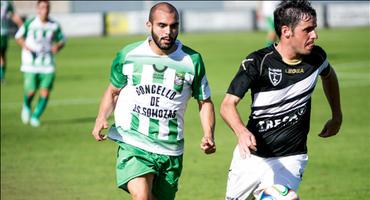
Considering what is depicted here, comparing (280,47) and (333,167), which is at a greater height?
(280,47)

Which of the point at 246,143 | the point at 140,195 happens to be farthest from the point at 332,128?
the point at 140,195

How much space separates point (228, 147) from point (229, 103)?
27.2 ft

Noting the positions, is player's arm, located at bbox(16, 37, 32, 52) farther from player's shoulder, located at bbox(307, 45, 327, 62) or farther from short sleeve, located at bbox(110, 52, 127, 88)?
player's shoulder, located at bbox(307, 45, 327, 62)

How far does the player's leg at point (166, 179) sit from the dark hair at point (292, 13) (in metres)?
1.66

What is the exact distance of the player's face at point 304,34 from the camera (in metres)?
8.12

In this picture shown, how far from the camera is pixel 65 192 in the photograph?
497 inches

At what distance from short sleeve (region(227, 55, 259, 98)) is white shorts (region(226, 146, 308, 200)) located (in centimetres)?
60

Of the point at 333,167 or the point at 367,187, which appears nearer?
the point at 367,187

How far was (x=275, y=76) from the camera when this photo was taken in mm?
8141

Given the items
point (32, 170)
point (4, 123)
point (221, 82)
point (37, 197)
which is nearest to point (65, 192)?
point (37, 197)

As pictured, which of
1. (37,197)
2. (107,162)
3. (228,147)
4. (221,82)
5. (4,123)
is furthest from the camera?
(221,82)

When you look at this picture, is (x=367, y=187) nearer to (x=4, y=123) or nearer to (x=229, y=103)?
(x=229, y=103)

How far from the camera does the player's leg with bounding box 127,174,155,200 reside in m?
8.59

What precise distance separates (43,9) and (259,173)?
11.9m
